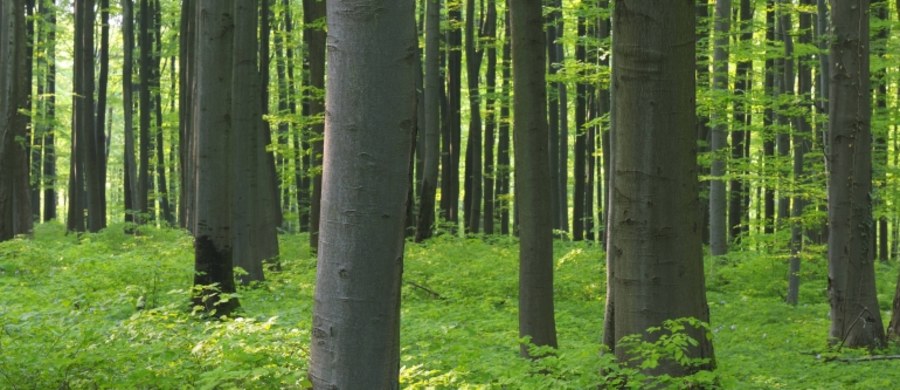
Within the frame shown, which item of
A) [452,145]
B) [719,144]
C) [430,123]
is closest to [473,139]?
[452,145]

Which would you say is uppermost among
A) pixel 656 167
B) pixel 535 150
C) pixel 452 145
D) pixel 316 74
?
pixel 316 74

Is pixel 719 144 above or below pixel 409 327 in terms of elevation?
above

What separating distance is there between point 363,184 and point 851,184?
7.80 metres

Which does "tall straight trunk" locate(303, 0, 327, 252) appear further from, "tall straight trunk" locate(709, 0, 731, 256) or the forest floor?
"tall straight trunk" locate(709, 0, 731, 256)

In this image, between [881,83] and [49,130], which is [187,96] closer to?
[49,130]

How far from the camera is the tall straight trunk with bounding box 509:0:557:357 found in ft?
22.3

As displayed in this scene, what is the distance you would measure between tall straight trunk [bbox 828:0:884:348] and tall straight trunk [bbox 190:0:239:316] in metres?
6.93

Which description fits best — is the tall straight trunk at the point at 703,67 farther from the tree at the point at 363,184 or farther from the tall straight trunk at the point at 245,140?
the tree at the point at 363,184

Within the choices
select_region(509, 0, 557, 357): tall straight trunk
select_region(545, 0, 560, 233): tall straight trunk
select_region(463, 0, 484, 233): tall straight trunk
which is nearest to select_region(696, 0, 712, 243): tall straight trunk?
select_region(509, 0, 557, 357): tall straight trunk

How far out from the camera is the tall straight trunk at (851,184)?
8898mm

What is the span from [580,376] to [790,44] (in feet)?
40.4

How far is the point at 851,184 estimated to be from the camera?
904 cm

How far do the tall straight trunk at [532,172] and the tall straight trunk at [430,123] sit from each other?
42.0ft

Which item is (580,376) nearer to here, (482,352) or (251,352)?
(482,352)
